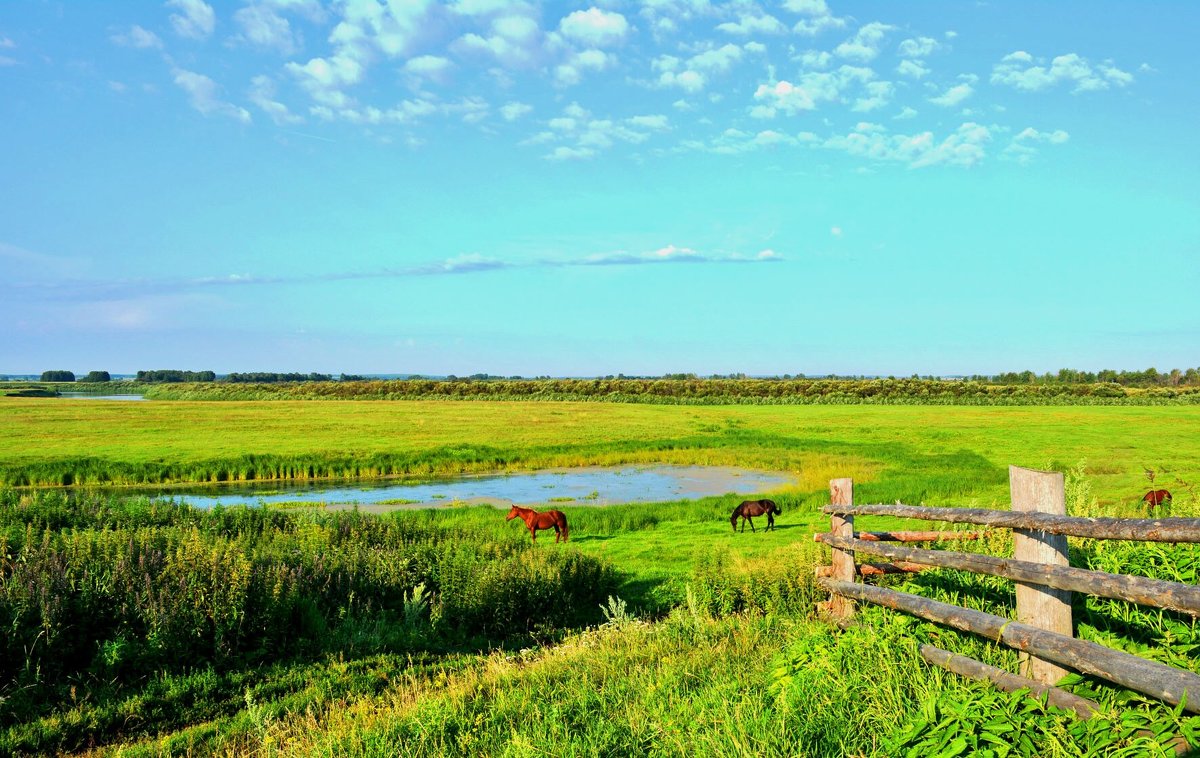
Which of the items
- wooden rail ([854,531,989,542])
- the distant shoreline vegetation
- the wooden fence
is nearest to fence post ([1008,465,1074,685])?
the wooden fence

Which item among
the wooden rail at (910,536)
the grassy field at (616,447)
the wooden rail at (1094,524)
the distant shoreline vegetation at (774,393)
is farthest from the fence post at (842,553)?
the distant shoreline vegetation at (774,393)

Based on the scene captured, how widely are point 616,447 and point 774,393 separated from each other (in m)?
89.8

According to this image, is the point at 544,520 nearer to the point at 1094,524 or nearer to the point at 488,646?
the point at 488,646

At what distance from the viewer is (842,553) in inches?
321

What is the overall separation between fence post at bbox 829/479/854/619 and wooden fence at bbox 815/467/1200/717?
1065mm

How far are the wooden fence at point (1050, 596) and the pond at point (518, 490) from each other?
2203 cm

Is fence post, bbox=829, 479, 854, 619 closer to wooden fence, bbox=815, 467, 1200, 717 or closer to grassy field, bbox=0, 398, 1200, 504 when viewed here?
wooden fence, bbox=815, 467, 1200, 717

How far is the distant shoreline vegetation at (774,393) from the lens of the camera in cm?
10438

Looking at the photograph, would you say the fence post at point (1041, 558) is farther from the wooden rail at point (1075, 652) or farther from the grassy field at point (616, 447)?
the grassy field at point (616, 447)

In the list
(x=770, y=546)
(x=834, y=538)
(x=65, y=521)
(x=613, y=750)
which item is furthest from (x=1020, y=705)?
(x=65, y=521)

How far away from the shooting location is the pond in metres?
28.1

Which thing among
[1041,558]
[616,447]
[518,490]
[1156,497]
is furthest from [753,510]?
[616,447]

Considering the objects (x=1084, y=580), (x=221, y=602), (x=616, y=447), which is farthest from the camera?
(x=616, y=447)

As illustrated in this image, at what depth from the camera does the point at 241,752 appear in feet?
19.4
